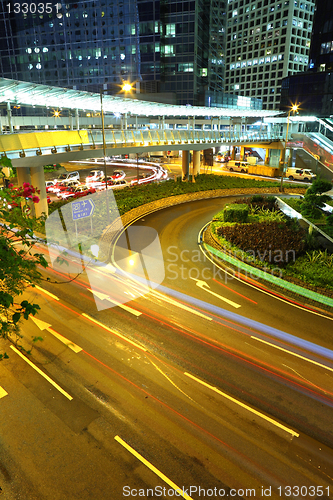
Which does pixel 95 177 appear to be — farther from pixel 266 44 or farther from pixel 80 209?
pixel 266 44

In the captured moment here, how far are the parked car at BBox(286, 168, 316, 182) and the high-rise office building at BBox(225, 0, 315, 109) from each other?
64.8 meters

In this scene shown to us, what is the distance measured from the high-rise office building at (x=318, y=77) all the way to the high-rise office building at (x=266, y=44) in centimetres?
3229

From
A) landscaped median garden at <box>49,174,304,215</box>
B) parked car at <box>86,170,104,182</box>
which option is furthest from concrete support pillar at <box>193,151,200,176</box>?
parked car at <box>86,170,104,182</box>

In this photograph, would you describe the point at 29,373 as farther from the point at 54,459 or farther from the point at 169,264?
the point at 169,264

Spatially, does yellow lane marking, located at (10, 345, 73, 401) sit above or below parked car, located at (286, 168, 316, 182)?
below

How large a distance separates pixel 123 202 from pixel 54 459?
2541cm

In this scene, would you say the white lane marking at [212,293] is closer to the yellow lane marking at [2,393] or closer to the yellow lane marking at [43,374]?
the yellow lane marking at [43,374]

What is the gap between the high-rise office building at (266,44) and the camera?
9744 cm

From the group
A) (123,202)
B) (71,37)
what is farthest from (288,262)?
(71,37)

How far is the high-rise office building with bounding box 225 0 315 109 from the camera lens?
9744 centimetres

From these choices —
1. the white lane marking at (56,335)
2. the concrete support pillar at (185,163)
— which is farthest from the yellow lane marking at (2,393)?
the concrete support pillar at (185,163)

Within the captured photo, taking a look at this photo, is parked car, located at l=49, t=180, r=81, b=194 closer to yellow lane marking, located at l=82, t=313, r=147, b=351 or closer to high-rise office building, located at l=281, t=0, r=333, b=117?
yellow lane marking, located at l=82, t=313, r=147, b=351

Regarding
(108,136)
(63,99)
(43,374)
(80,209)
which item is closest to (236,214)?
(80,209)

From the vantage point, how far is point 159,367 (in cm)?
1123
